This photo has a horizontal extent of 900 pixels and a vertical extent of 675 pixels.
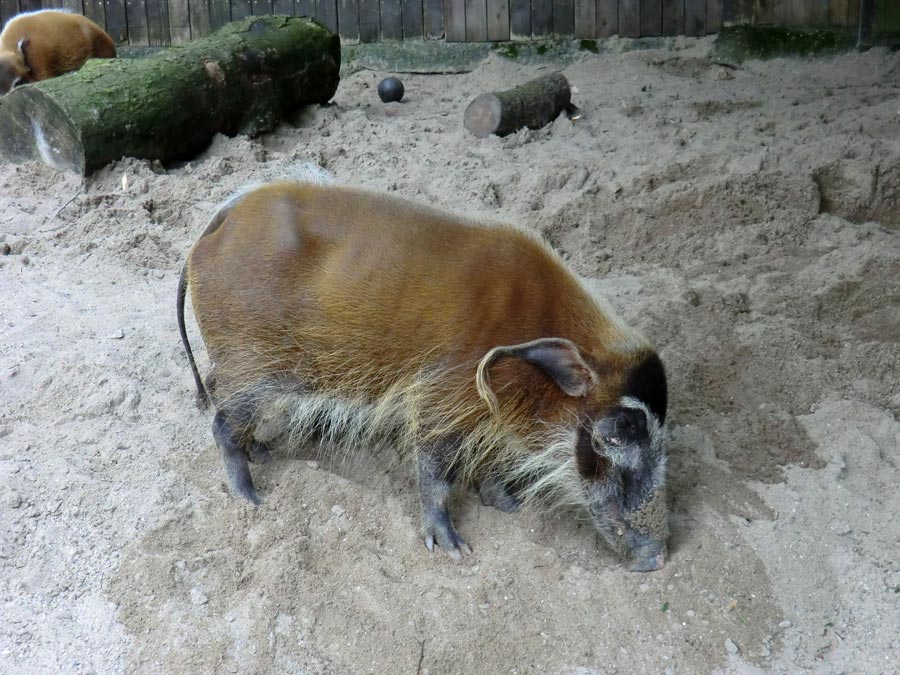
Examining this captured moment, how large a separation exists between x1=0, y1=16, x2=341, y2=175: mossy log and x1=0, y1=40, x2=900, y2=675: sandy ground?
1.45 ft

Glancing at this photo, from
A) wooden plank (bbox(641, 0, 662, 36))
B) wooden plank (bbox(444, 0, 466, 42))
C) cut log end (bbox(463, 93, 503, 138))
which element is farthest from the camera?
wooden plank (bbox(444, 0, 466, 42))

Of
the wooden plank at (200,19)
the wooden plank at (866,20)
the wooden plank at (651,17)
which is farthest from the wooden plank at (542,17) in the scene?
the wooden plank at (200,19)

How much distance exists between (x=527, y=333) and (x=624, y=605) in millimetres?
862

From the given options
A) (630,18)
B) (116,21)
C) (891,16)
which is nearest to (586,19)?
(630,18)

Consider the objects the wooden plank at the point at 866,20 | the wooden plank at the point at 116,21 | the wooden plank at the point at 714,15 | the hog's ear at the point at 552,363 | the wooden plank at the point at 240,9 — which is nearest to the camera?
the hog's ear at the point at 552,363

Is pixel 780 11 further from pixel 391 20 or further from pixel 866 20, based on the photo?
pixel 391 20

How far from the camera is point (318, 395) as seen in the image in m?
3.23

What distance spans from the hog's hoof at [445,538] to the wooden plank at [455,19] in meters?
6.64

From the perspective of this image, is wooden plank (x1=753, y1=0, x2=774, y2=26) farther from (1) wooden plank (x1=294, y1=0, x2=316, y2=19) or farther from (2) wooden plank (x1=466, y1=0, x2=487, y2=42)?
(1) wooden plank (x1=294, y1=0, x2=316, y2=19)

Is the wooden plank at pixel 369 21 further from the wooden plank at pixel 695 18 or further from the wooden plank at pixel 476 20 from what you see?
the wooden plank at pixel 695 18

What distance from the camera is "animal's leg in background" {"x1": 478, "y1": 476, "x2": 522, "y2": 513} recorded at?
3.17m

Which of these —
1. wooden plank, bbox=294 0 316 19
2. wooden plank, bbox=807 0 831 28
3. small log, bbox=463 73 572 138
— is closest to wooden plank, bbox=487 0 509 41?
wooden plank, bbox=294 0 316 19

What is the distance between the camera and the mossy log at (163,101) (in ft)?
18.4

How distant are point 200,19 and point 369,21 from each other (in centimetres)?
173
